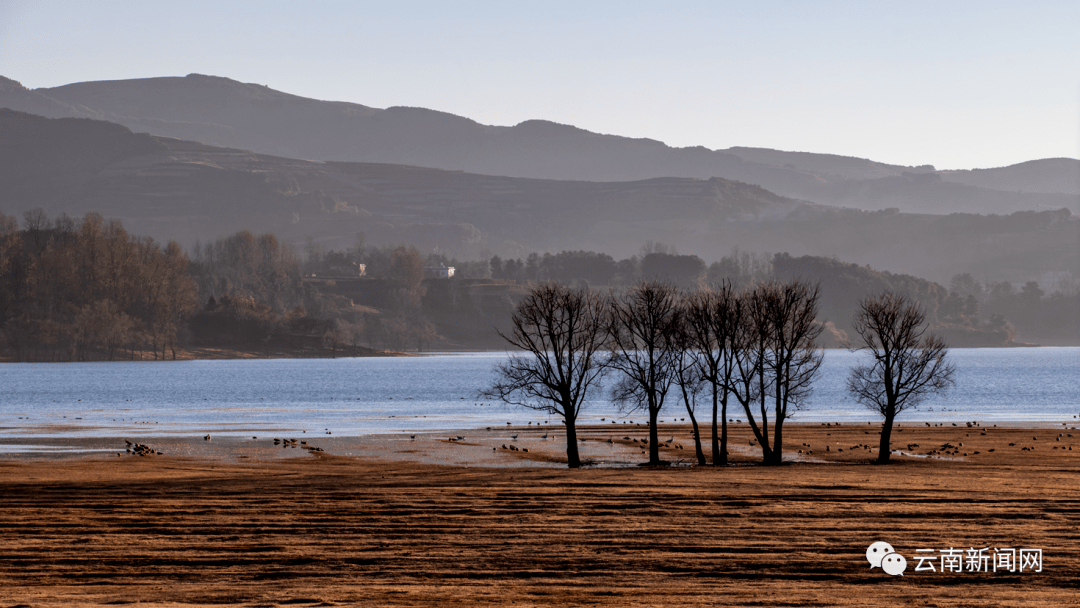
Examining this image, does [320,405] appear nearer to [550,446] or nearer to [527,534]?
[550,446]

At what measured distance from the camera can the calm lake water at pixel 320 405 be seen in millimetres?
78375

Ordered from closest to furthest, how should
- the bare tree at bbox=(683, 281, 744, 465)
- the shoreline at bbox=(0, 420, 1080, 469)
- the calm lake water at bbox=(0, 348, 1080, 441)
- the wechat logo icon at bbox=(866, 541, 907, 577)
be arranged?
the wechat logo icon at bbox=(866, 541, 907, 577), the bare tree at bbox=(683, 281, 744, 465), the shoreline at bbox=(0, 420, 1080, 469), the calm lake water at bbox=(0, 348, 1080, 441)

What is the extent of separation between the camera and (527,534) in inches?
962

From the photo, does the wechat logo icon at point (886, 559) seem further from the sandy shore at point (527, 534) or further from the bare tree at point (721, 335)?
the bare tree at point (721, 335)

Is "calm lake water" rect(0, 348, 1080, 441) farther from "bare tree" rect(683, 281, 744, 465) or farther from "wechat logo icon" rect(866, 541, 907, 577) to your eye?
"wechat logo icon" rect(866, 541, 907, 577)

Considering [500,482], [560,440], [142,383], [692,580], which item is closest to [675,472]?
[500,482]

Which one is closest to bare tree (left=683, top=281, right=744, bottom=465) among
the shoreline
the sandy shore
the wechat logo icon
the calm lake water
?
the shoreline

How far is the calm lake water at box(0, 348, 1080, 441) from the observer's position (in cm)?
7838

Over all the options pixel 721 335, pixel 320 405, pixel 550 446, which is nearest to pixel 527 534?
pixel 721 335

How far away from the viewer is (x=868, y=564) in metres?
20.6

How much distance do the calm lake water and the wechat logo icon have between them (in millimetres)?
52282

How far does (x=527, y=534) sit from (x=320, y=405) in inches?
3424

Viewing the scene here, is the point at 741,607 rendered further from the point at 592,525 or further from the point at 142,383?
the point at 142,383

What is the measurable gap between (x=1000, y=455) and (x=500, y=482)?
30458mm
